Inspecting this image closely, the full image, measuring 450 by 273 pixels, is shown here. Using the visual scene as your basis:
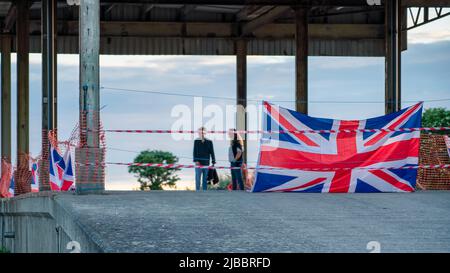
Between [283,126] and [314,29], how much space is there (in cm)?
2417

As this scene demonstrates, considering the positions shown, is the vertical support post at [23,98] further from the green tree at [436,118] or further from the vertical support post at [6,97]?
the green tree at [436,118]

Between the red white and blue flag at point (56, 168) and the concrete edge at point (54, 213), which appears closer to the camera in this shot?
the concrete edge at point (54, 213)

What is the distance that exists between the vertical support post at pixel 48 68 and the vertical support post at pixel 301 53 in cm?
915

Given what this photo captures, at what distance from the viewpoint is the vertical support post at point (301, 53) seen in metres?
33.8

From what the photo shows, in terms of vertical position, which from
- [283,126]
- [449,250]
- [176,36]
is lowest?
[449,250]

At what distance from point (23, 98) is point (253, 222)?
2701 centimetres

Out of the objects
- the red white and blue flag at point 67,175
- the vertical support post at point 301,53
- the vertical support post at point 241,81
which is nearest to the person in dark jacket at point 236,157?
the red white and blue flag at point 67,175

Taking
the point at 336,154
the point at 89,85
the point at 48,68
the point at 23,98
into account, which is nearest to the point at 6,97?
the point at 23,98

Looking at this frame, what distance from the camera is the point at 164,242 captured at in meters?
10.3

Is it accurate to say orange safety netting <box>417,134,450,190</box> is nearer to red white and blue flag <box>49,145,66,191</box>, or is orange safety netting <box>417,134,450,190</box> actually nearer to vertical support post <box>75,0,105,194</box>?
vertical support post <box>75,0,105,194</box>

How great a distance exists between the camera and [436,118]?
50.0 meters
